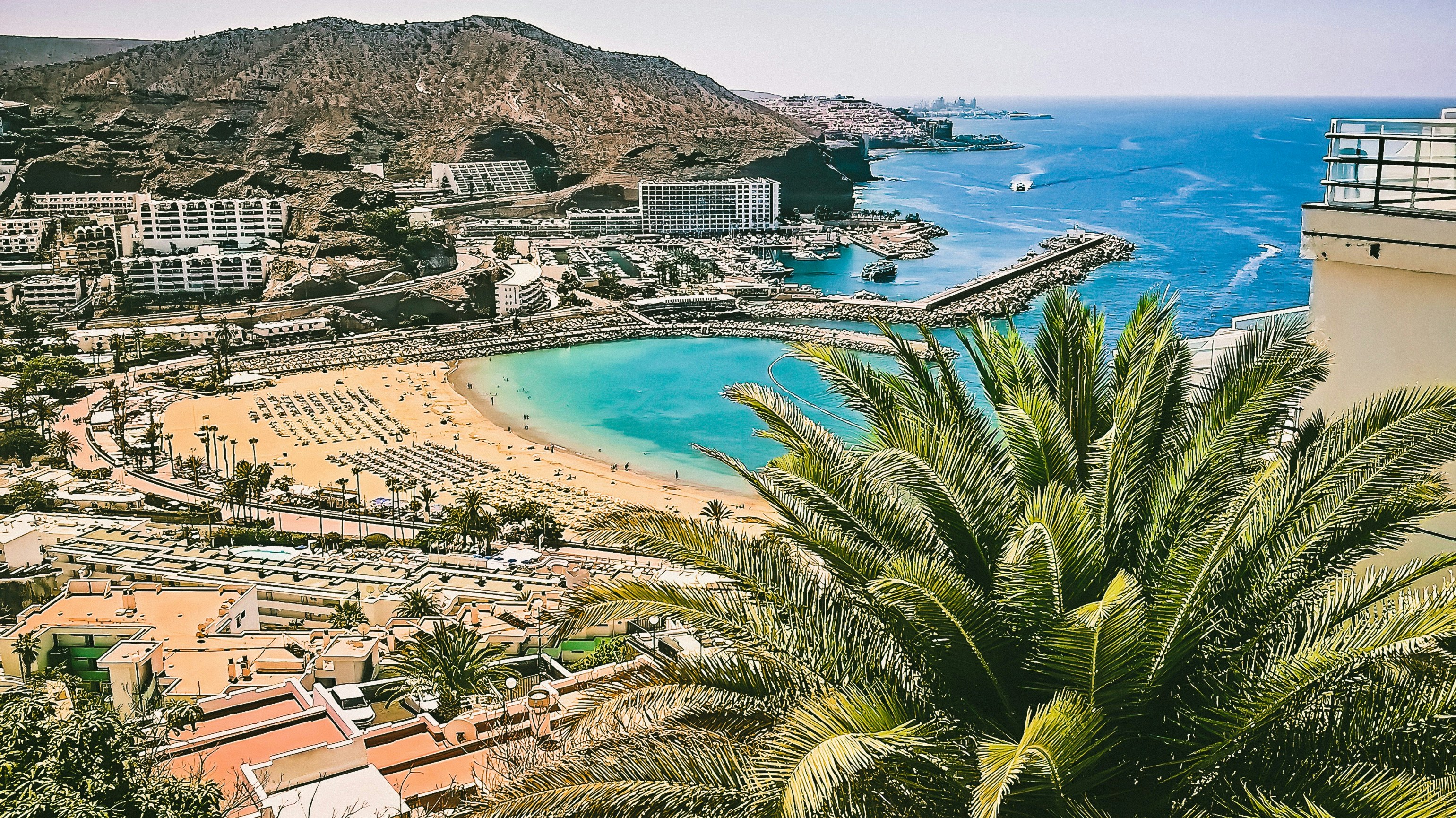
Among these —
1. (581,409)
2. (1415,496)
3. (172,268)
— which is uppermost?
(1415,496)

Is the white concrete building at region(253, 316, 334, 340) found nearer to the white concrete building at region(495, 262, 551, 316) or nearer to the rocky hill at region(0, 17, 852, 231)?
the white concrete building at region(495, 262, 551, 316)

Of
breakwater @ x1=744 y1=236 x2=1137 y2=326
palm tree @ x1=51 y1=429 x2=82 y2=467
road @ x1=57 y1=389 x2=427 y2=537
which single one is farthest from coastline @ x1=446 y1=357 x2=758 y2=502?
breakwater @ x1=744 y1=236 x2=1137 y2=326

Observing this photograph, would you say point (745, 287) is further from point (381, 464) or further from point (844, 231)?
point (381, 464)

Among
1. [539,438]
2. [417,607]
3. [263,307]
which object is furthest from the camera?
[263,307]

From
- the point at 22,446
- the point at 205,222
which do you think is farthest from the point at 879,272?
the point at 22,446

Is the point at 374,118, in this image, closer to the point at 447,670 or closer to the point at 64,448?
the point at 64,448

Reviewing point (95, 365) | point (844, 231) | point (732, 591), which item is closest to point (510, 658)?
point (732, 591)
